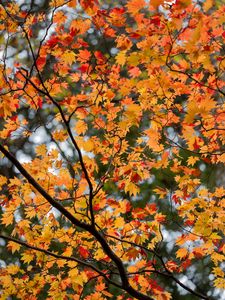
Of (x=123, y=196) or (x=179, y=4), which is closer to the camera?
(x=179, y=4)

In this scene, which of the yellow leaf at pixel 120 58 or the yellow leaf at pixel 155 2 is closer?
the yellow leaf at pixel 155 2

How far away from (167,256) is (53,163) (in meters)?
3.77

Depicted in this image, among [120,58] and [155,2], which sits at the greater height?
[120,58]

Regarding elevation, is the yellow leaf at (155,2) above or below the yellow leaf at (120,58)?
below

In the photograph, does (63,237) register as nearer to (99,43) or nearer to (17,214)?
A: (17,214)

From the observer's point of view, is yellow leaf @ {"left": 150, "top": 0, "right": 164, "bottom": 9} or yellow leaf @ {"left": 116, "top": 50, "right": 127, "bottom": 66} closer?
yellow leaf @ {"left": 150, "top": 0, "right": 164, "bottom": 9}

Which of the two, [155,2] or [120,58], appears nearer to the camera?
[155,2]

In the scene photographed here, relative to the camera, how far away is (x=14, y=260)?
671cm

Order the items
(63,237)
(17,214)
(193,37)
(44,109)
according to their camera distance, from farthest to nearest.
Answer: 1. (44,109)
2. (17,214)
3. (63,237)
4. (193,37)

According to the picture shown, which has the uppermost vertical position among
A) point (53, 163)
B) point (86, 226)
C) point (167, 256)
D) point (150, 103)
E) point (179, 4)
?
point (167, 256)

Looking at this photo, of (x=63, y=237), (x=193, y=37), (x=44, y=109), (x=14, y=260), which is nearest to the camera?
(x=193, y=37)

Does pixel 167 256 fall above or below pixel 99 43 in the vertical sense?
below

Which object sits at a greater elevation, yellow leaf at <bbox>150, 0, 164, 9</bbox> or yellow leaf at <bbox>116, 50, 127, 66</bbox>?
yellow leaf at <bbox>116, 50, 127, 66</bbox>

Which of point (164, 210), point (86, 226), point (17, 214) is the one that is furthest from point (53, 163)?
point (164, 210)
